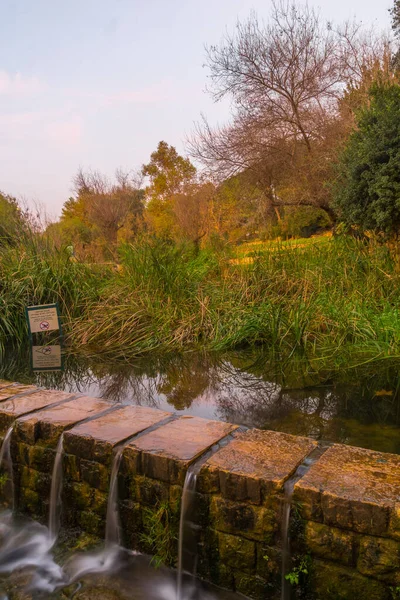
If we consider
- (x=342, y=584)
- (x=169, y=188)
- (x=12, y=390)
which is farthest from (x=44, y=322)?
(x=169, y=188)

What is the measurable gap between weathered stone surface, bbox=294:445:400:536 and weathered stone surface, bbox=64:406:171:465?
686mm

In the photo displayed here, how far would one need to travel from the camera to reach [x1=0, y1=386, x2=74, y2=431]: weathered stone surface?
1.96 meters

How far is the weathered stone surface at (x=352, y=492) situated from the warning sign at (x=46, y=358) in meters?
2.49

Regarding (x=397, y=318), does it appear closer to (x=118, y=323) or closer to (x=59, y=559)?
(x=118, y=323)

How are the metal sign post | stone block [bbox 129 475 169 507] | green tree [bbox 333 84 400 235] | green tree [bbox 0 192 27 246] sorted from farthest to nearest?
green tree [bbox 0 192 27 246], green tree [bbox 333 84 400 235], the metal sign post, stone block [bbox 129 475 169 507]

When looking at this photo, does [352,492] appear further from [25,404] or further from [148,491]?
[25,404]

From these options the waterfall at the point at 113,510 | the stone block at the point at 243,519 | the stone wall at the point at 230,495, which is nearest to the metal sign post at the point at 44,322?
the stone wall at the point at 230,495

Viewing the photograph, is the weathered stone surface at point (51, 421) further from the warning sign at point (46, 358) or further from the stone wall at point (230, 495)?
the warning sign at point (46, 358)

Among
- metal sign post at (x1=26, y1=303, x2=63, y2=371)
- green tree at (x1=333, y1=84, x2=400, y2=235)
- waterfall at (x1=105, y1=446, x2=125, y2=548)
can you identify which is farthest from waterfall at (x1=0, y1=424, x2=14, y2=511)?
green tree at (x1=333, y1=84, x2=400, y2=235)

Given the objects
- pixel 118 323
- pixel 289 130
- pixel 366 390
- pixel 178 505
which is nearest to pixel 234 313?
pixel 118 323

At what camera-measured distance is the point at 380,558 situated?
119 cm

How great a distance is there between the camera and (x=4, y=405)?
6.83 feet

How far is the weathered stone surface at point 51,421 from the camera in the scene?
180 cm

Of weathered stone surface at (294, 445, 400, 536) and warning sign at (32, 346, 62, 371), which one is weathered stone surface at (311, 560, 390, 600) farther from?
warning sign at (32, 346, 62, 371)
